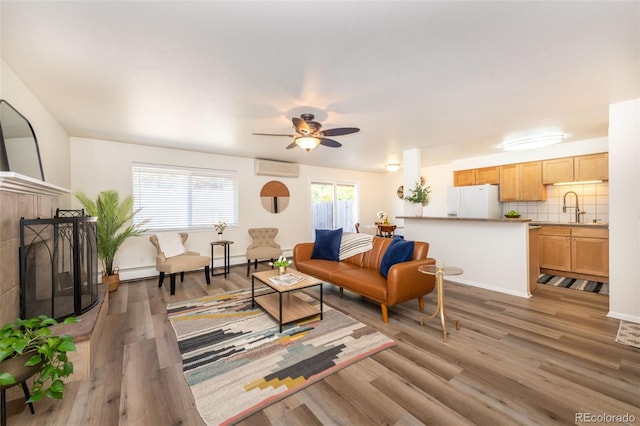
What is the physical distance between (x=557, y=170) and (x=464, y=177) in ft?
5.32

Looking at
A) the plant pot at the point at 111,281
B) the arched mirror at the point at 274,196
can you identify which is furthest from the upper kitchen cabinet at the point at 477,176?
the plant pot at the point at 111,281

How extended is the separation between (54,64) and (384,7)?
2557 millimetres

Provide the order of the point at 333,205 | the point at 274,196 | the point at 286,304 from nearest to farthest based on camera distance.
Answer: the point at 286,304, the point at 274,196, the point at 333,205

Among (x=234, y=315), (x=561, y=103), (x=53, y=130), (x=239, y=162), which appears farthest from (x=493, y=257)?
(x=53, y=130)

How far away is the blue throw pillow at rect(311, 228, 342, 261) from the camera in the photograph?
4.11 m

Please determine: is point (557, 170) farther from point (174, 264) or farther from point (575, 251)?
point (174, 264)

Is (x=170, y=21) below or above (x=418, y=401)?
above

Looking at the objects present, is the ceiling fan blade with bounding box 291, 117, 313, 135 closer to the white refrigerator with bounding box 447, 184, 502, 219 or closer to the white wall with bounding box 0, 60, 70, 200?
the white wall with bounding box 0, 60, 70, 200

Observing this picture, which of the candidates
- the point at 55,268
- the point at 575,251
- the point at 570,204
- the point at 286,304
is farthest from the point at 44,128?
the point at 570,204

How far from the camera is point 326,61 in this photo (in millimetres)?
1994

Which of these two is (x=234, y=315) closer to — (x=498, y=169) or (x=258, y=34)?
(x=258, y=34)

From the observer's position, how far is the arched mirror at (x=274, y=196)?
6016 millimetres

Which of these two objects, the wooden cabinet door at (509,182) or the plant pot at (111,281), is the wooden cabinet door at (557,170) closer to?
the wooden cabinet door at (509,182)

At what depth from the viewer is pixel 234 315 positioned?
300cm
